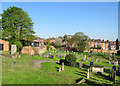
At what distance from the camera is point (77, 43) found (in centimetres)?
4606

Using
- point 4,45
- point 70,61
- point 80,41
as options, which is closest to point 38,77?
point 70,61

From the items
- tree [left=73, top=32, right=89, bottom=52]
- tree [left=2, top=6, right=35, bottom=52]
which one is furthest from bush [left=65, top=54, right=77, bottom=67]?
tree [left=73, top=32, right=89, bottom=52]

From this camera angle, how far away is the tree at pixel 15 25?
27.8m

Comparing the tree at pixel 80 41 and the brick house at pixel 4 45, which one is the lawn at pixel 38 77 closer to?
the brick house at pixel 4 45

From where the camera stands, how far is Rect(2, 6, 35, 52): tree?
2780 centimetres

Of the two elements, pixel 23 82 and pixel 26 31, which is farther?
pixel 26 31

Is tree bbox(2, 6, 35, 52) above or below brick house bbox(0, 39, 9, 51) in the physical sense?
above

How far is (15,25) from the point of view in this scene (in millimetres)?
28641

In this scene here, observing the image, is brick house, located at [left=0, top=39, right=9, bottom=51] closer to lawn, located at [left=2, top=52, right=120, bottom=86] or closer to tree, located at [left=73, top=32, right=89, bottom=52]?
lawn, located at [left=2, top=52, right=120, bottom=86]

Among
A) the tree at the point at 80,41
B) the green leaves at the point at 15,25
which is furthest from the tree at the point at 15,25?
the tree at the point at 80,41

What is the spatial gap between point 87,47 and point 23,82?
132 ft

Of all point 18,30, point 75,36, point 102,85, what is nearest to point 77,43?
point 75,36

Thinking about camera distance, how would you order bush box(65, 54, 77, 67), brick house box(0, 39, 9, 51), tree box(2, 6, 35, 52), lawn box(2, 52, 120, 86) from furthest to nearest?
tree box(2, 6, 35, 52), brick house box(0, 39, 9, 51), bush box(65, 54, 77, 67), lawn box(2, 52, 120, 86)

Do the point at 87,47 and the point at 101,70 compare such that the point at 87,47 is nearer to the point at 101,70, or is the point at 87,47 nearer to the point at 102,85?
the point at 101,70
